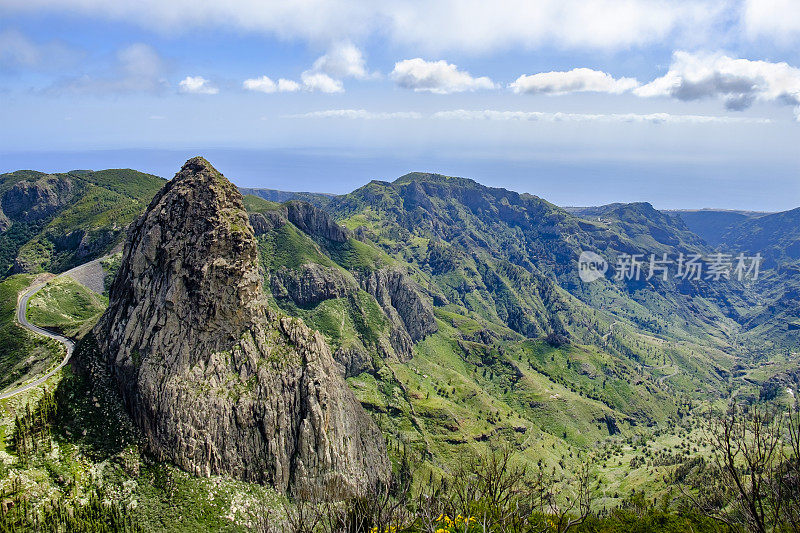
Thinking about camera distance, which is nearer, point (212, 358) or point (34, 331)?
point (212, 358)

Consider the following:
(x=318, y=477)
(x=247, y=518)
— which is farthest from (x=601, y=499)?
(x=247, y=518)

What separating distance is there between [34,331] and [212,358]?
5328cm

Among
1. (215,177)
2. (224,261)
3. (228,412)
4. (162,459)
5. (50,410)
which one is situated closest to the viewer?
(50,410)

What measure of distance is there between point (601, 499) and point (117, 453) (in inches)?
6706

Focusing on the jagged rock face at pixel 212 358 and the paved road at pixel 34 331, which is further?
the jagged rock face at pixel 212 358

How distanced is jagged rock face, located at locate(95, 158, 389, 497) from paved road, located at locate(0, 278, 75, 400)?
912cm

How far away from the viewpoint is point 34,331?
11794 centimetres

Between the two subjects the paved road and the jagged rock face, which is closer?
the paved road

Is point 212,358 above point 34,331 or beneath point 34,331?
above

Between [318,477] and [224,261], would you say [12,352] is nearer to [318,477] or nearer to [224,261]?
[224,261]

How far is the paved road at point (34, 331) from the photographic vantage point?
8956 cm

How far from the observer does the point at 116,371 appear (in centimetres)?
9825

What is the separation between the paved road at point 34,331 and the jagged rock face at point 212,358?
29.9 feet

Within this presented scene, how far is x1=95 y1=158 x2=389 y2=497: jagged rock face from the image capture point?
97000 millimetres
